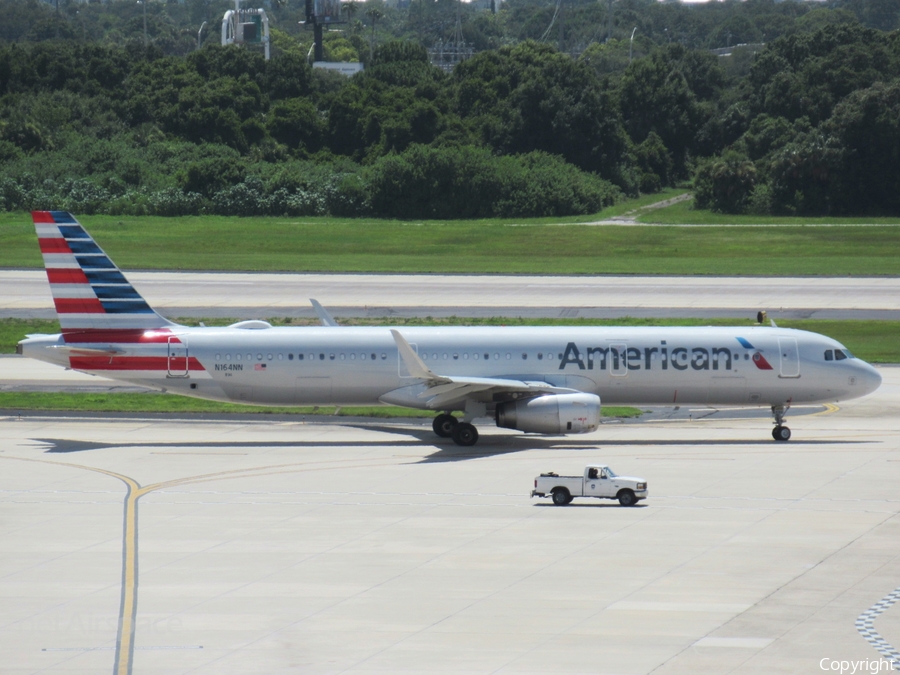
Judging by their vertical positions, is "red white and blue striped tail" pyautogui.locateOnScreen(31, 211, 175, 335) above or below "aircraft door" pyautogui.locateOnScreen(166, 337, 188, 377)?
above

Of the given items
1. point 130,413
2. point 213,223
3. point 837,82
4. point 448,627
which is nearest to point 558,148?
point 837,82

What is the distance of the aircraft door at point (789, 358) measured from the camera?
4116 cm

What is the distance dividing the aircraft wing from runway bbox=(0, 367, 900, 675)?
1641 millimetres

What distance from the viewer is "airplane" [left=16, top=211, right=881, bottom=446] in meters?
40.9

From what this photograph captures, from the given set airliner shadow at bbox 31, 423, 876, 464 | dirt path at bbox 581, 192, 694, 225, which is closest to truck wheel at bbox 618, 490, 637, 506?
airliner shadow at bbox 31, 423, 876, 464

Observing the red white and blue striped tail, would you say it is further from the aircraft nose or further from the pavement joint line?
the pavement joint line

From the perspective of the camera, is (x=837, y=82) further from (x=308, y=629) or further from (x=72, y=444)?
(x=308, y=629)

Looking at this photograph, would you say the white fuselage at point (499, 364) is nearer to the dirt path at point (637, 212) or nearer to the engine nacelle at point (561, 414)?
the engine nacelle at point (561, 414)

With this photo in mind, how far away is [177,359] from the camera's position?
1612 inches

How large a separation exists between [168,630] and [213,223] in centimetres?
8985

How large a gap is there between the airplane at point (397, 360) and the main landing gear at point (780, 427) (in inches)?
1.9

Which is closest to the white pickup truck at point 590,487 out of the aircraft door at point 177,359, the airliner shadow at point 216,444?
the airliner shadow at point 216,444

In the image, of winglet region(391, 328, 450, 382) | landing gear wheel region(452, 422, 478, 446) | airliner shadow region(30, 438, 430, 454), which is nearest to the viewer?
winglet region(391, 328, 450, 382)

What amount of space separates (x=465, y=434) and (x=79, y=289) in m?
14.2
